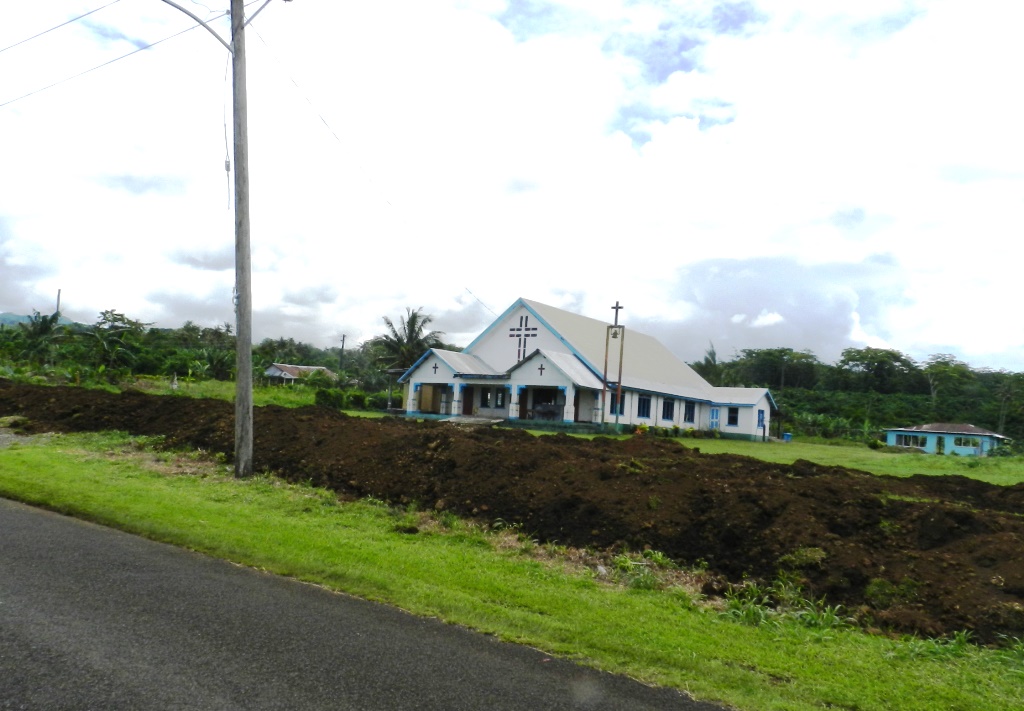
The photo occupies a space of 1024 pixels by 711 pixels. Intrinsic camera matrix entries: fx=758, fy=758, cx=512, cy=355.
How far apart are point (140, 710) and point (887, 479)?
12.7 meters

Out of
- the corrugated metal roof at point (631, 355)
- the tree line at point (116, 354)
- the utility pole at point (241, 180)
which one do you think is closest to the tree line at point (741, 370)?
the tree line at point (116, 354)

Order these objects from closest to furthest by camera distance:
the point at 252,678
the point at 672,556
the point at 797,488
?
the point at 252,678 < the point at 672,556 < the point at 797,488

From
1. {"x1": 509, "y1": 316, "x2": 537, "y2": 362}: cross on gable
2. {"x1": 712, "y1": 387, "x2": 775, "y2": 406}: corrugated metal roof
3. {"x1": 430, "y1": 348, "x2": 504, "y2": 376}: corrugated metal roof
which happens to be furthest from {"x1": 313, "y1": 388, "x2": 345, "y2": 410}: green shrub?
{"x1": 712, "y1": 387, "x2": 775, "y2": 406}: corrugated metal roof

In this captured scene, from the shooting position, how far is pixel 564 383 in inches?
1443

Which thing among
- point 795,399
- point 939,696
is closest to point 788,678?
point 939,696

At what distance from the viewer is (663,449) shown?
48.2ft

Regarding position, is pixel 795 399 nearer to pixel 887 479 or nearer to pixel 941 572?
pixel 887 479

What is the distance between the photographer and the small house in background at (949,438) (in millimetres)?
52969

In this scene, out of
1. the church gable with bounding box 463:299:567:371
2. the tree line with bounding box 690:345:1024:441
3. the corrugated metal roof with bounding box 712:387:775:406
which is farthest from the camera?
the tree line with bounding box 690:345:1024:441

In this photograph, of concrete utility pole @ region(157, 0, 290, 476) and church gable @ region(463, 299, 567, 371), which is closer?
concrete utility pole @ region(157, 0, 290, 476)

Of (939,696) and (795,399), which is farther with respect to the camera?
(795,399)

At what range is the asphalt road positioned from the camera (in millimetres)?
4293

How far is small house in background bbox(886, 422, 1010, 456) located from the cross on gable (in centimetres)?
2758

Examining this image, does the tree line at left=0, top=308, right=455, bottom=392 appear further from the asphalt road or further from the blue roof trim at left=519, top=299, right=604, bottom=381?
the asphalt road
